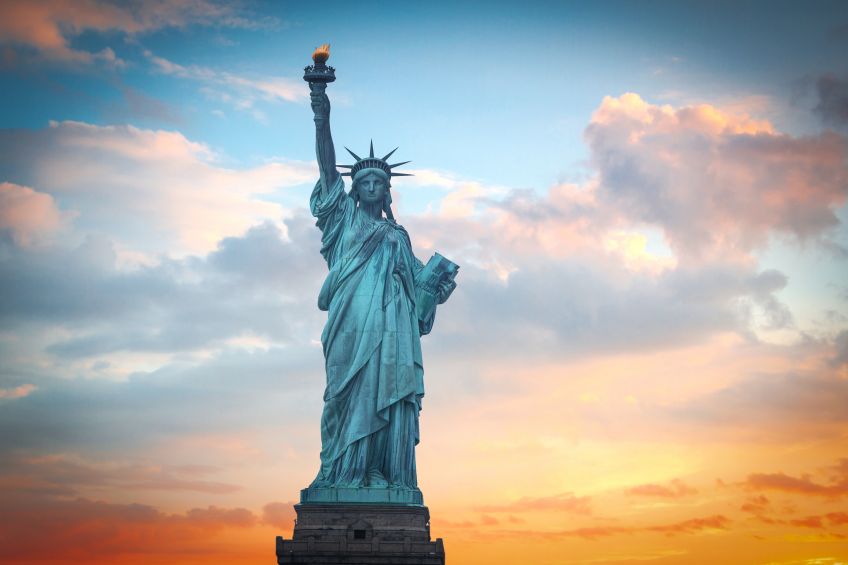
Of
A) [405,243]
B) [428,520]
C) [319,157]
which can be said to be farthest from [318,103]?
[428,520]

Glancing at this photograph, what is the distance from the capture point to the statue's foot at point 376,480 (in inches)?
1907

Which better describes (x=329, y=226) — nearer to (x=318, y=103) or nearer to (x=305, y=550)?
(x=318, y=103)

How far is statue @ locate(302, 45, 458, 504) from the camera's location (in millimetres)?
48781

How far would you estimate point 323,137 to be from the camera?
50.9m

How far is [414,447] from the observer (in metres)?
49.5

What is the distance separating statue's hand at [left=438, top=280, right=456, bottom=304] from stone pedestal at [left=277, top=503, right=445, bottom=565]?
722 centimetres

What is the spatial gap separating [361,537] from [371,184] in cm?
1126

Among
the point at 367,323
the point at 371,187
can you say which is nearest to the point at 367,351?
the point at 367,323

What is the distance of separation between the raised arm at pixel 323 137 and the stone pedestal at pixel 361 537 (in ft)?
33.7

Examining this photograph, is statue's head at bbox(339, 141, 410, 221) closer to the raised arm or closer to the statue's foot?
the raised arm

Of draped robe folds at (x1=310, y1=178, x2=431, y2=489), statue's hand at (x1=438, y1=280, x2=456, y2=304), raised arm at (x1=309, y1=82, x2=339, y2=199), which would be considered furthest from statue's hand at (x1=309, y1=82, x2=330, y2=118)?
statue's hand at (x1=438, y1=280, x2=456, y2=304)

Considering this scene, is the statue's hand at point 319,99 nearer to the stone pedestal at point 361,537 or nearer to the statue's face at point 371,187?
the statue's face at point 371,187

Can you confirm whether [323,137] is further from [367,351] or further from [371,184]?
[367,351]

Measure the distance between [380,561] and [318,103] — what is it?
1446 centimetres
